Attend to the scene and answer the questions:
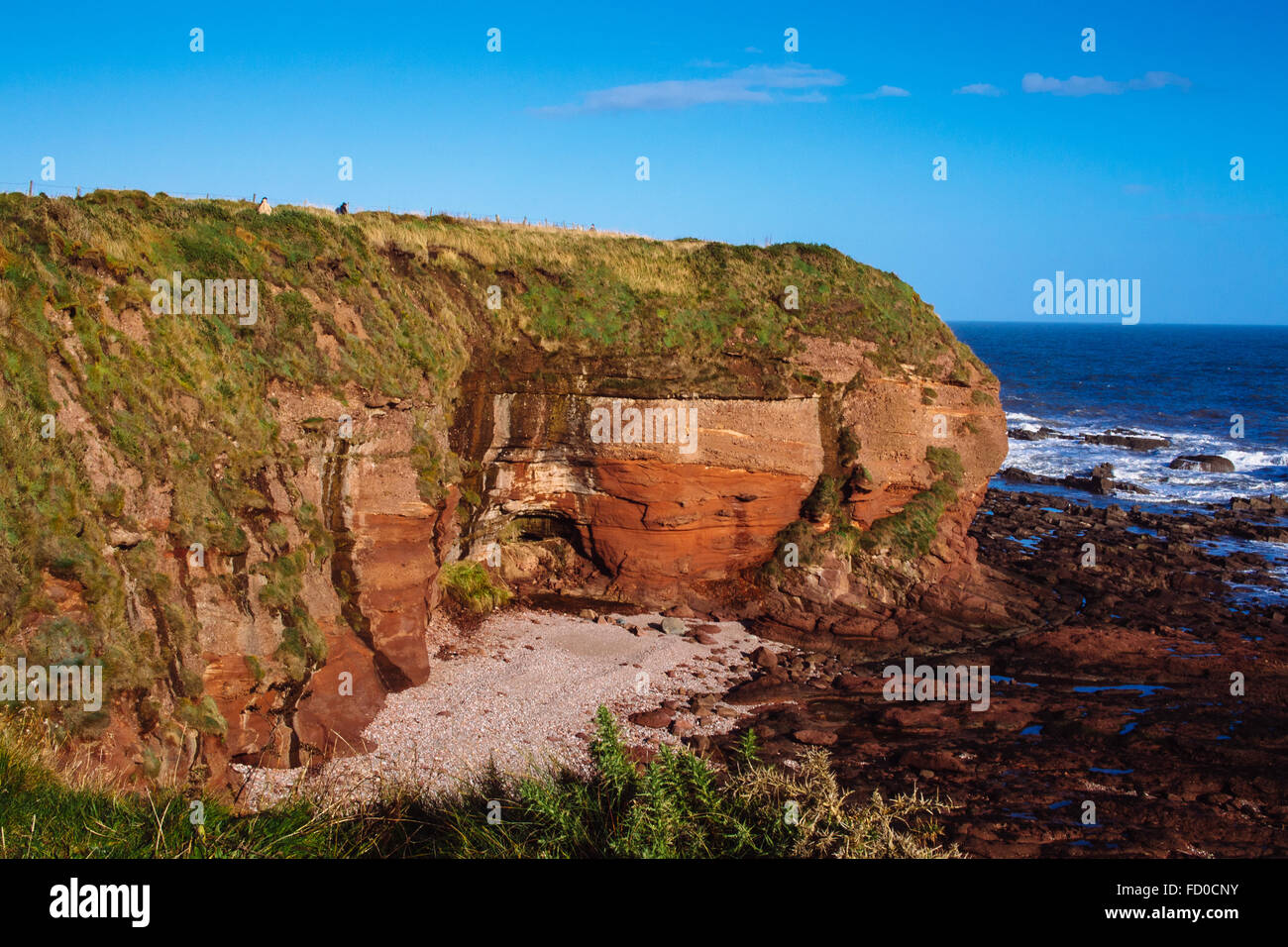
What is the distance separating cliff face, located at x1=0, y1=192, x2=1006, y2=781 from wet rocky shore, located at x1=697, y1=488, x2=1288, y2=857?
2879 mm

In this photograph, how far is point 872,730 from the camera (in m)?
18.8

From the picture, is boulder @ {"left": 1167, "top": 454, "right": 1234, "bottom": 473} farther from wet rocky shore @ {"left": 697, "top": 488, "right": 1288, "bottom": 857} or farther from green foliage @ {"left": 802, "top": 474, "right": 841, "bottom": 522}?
green foliage @ {"left": 802, "top": 474, "right": 841, "bottom": 522}

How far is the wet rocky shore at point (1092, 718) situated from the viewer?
48.5 feet

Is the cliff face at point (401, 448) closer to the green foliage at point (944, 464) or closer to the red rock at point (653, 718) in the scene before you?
the green foliage at point (944, 464)

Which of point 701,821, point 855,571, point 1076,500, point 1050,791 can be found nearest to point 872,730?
point 1050,791

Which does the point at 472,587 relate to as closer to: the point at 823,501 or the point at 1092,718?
the point at 823,501

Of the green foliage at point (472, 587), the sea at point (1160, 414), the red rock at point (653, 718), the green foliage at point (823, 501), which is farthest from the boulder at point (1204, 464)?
the red rock at point (653, 718)

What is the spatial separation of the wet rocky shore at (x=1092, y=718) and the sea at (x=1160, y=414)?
16.5m

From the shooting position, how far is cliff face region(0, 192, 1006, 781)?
44.3 feet

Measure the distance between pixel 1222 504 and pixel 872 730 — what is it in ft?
102

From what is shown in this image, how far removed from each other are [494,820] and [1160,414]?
7288cm

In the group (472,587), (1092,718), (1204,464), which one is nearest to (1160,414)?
(1204,464)

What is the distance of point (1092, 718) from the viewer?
1923 cm
